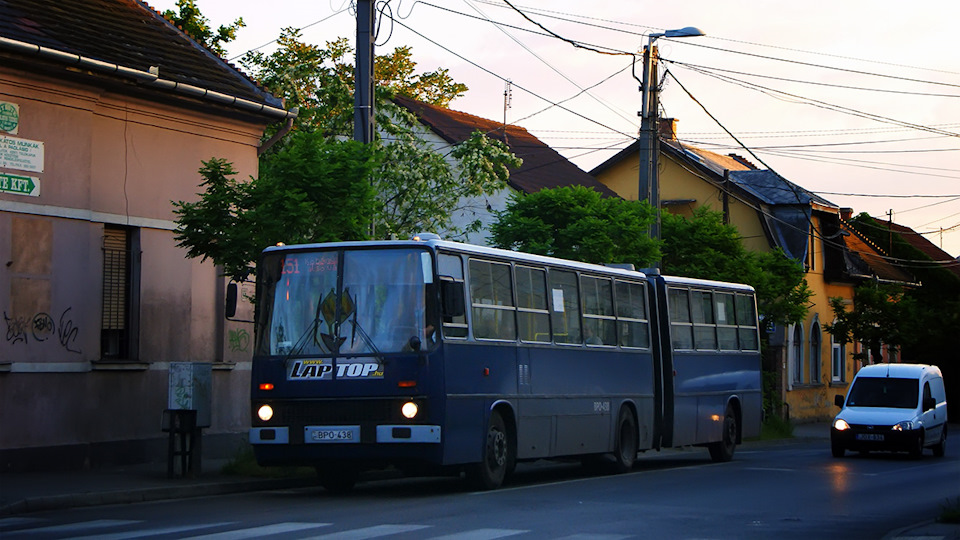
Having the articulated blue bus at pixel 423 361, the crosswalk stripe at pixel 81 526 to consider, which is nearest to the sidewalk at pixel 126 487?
the articulated blue bus at pixel 423 361

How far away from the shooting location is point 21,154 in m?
18.7

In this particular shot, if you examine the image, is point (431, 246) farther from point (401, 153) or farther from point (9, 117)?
point (401, 153)

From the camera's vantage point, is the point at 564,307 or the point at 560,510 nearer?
the point at 560,510

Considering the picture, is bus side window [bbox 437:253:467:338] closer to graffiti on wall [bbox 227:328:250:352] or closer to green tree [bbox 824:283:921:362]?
graffiti on wall [bbox 227:328:250:352]

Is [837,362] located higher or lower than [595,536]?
higher

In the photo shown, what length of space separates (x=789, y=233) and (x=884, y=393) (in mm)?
22862

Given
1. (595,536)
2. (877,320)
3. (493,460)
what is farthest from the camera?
(877,320)

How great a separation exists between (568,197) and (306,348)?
45.3 feet

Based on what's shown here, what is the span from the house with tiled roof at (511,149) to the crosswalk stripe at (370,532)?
24910 mm

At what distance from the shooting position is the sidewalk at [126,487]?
1399cm

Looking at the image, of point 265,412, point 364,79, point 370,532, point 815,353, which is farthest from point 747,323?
point 815,353

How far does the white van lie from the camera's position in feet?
88.8

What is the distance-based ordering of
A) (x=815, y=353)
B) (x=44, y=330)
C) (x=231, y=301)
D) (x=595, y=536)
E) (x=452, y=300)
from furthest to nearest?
(x=815, y=353) → (x=44, y=330) → (x=231, y=301) → (x=452, y=300) → (x=595, y=536)

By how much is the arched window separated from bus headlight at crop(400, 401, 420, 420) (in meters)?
38.9
